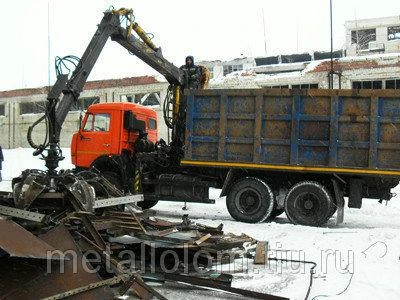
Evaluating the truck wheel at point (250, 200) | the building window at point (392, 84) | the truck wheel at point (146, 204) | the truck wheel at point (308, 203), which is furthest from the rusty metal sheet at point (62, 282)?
the building window at point (392, 84)

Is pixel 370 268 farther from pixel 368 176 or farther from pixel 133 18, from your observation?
pixel 133 18

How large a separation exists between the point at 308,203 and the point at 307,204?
0.09ft

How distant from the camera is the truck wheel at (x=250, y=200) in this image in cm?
953

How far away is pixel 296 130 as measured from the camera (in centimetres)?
925

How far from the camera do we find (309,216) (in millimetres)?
9297

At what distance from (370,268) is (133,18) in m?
7.50

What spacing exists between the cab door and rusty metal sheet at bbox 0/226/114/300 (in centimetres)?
663

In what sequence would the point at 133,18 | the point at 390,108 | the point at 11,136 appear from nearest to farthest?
the point at 390,108 → the point at 133,18 → the point at 11,136

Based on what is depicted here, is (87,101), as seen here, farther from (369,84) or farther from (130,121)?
(130,121)

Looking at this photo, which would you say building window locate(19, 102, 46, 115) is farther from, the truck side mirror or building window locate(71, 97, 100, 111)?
the truck side mirror

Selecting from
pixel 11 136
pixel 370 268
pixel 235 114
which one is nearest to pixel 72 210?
pixel 370 268

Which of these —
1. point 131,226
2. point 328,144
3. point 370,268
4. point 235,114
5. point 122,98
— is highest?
point 122,98

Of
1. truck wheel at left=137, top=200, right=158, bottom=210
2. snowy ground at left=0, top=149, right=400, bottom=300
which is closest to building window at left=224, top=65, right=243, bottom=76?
truck wheel at left=137, top=200, right=158, bottom=210

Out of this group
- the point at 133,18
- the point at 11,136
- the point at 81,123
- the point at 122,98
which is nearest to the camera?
the point at 133,18
